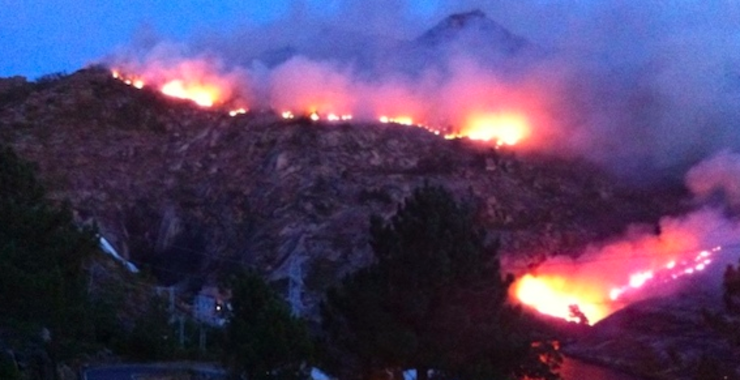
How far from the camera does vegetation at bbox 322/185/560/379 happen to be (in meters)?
21.5

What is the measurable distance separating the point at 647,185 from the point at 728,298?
43199mm

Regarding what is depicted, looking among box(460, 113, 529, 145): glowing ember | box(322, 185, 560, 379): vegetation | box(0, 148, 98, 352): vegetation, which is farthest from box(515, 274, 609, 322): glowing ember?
box(0, 148, 98, 352): vegetation

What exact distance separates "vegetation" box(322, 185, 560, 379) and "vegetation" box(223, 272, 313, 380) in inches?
79.8

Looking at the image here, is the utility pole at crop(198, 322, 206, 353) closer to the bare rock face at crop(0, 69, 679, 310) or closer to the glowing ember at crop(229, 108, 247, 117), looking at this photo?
the bare rock face at crop(0, 69, 679, 310)

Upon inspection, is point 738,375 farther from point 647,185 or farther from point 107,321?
point 647,185

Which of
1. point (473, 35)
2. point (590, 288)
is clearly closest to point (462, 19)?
point (473, 35)

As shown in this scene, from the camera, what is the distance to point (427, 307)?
21.7m

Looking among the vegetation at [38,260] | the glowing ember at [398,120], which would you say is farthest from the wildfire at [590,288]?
the vegetation at [38,260]

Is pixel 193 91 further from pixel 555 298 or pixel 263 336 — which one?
pixel 263 336

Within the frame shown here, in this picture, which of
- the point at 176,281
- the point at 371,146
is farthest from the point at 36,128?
the point at 371,146

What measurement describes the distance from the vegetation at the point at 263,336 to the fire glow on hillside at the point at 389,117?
46026mm

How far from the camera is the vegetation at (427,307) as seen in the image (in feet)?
70.6

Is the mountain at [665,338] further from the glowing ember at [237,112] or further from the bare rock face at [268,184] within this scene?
the glowing ember at [237,112]

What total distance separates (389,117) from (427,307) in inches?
1905
